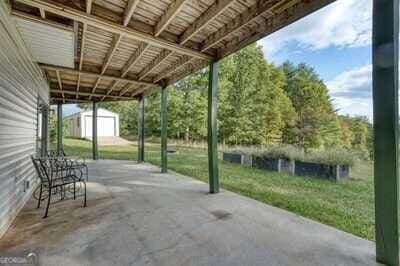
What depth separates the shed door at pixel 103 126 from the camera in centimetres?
2014

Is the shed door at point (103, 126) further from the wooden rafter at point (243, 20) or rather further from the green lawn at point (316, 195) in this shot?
the wooden rafter at point (243, 20)

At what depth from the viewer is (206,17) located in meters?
2.95

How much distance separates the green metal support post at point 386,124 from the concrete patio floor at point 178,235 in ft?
1.13

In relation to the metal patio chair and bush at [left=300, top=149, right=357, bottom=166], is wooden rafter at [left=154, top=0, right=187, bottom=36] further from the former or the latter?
bush at [left=300, top=149, right=357, bottom=166]

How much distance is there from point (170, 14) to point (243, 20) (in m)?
0.96

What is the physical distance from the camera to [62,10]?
263 centimetres

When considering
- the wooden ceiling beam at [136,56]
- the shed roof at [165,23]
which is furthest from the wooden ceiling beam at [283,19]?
the wooden ceiling beam at [136,56]

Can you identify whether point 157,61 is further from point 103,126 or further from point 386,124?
point 103,126

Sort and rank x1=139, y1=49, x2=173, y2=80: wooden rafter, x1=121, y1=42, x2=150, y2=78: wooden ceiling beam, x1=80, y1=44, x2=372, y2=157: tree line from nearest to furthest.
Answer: x1=121, y1=42, x2=150, y2=78: wooden ceiling beam
x1=139, y1=49, x2=173, y2=80: wooden rafter
x1=80, y1=44, x2=372, y2=157: tree line

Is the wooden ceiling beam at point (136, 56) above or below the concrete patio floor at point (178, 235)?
above

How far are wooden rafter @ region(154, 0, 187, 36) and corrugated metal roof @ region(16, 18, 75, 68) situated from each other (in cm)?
121

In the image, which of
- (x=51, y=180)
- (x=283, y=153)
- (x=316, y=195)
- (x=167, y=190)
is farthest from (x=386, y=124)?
(x=283, y=153)

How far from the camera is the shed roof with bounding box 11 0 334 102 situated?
105 inches

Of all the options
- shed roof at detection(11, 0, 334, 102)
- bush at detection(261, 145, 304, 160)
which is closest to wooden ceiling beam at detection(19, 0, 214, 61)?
shed roof at detection(11, 0, 334, 102)
